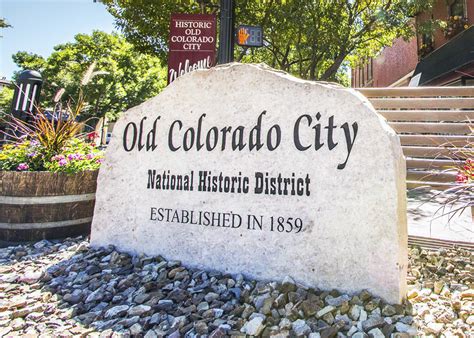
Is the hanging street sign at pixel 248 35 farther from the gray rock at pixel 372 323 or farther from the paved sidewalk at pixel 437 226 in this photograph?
the gray rock at pixel 372 323

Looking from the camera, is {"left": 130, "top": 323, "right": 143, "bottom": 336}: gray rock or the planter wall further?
the planter wall

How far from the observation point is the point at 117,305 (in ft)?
6.73

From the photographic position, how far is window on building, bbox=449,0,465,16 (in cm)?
1316

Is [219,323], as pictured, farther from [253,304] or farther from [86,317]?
[86,317]

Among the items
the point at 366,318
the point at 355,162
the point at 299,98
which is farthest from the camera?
the point at 299,98

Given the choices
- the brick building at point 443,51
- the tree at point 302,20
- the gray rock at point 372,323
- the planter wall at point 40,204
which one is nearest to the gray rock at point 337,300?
the gray rock at point 372,323

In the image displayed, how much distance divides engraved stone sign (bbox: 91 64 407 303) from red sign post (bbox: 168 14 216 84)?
3605mm

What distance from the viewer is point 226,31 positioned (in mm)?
5367

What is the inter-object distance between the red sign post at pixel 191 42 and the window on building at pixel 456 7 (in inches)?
476

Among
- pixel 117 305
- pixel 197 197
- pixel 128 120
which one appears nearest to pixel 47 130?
pixel 128 120

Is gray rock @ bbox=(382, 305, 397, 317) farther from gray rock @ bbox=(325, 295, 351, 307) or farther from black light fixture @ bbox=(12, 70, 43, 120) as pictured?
black light fixture @ bbox=(12, 70, 43, 120)

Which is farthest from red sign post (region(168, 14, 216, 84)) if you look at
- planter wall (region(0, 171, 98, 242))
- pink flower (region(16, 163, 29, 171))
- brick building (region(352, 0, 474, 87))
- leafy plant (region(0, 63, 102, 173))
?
brick building (region(352, 0, 474, 87))

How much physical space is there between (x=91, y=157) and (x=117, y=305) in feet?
6.76

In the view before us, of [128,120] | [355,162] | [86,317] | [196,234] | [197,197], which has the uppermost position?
[128,120]
